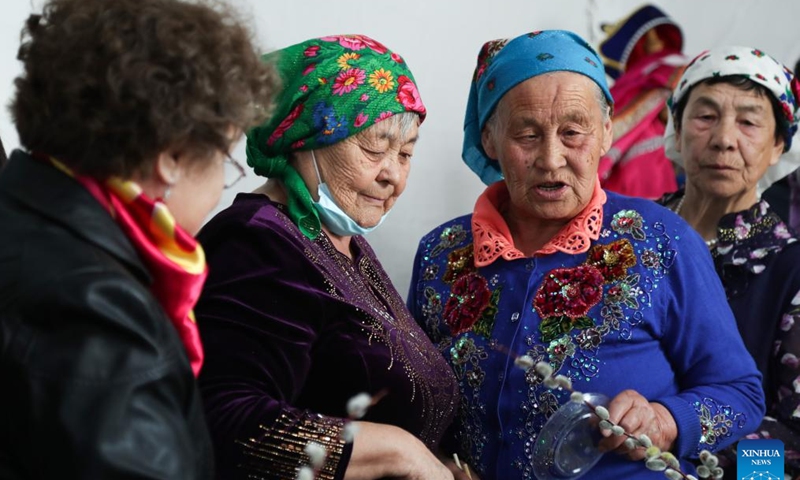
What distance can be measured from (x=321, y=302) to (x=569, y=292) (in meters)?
0.60

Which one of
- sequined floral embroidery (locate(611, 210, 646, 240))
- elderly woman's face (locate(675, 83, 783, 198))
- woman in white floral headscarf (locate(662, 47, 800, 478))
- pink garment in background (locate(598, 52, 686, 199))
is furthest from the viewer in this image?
pink garment in background (locate(598, 52, 686, 199))

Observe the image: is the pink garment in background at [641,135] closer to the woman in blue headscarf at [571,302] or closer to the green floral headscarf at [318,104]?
the woman in blue headscarf at [571,302]

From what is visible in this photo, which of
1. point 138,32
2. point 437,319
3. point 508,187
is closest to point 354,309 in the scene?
point 437,319

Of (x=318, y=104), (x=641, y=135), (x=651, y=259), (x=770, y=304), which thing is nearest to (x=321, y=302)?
(x=318, y=104)

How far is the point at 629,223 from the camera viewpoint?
225cm

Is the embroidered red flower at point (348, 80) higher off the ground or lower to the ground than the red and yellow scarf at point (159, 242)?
higher

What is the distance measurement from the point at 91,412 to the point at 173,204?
33 centimetres

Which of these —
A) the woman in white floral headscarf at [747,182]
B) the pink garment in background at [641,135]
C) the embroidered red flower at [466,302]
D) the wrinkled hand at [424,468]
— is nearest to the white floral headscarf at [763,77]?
the woman in white floral headscarf at [747,182]

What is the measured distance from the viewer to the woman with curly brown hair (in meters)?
1.10

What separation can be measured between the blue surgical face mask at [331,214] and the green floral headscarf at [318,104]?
22 millimetres

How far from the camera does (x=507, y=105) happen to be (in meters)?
2.34

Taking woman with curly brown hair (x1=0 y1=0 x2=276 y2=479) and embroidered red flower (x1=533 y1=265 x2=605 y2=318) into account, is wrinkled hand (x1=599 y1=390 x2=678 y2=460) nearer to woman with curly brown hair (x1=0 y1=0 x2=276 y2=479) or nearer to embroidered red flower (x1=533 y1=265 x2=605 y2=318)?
embroidered red flower (x1=533 y1=265 x2=605 y2=318)

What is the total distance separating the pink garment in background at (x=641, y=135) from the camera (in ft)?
11.6

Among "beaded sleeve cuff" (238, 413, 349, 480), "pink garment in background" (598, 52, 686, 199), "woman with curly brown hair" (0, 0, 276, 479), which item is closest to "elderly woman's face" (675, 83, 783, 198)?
"pink garment in background" (598, 52, 686, 199)
